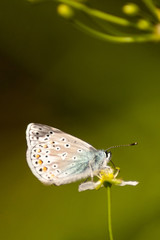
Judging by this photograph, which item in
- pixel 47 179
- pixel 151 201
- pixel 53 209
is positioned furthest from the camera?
pixel 53 209

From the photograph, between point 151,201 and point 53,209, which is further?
point 53,209

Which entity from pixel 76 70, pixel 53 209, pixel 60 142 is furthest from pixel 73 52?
pixel 60 142

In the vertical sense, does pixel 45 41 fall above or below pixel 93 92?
above

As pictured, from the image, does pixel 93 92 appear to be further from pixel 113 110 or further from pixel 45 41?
pixel 45 41

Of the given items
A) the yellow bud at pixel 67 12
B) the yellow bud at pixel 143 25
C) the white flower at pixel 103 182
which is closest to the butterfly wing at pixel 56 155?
the white flower at pixel 103 182

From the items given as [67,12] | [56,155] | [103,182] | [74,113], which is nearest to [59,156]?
[56,155]

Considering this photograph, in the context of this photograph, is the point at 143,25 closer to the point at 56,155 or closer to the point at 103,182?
the point at 103,182

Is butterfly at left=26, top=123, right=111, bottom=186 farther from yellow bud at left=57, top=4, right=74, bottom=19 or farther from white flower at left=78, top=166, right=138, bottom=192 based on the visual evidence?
yellow bud at left=57, top=4, right=74, bottom=19
